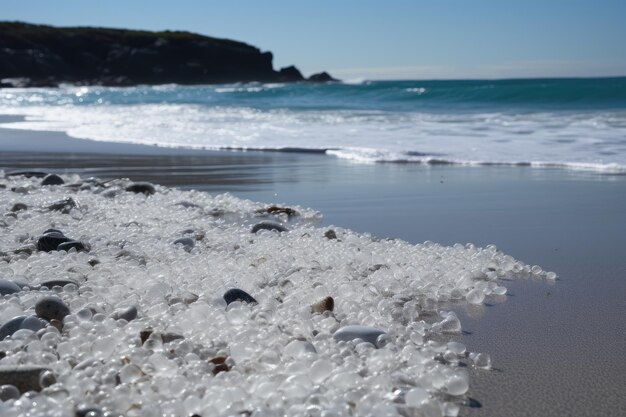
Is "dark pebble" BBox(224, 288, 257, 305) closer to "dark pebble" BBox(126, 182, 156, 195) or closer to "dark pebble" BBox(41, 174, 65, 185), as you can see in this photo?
"dark pebble" BBox(126, 182, 156, 195)

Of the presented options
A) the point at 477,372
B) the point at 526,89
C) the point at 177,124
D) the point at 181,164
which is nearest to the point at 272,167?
the point at 181,164

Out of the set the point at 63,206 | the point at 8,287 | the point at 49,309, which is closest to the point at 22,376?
the point at 49,309

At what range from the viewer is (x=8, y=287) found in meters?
2.46

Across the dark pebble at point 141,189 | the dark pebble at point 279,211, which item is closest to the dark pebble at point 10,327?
the dark pebble at point 279,211

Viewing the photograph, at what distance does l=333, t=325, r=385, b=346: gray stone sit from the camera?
2.09 meters

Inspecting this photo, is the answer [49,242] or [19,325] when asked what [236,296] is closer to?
[19,325]

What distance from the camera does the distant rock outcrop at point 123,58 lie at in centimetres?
6612

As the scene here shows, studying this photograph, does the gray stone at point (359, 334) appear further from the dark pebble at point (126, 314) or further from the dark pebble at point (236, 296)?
the dark pebble at point (126, 314)

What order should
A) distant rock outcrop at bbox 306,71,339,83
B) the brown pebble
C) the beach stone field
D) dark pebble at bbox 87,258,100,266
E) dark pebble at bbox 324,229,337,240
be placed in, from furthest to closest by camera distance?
distant rock outcrop at bbox 306,71,339,83 → dark pebble at bbox 324,229,337,240 → dark pebble at bbox 87,258,100,266 → the brown pebble → the beach stone field

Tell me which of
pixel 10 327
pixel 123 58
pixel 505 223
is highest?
pixel 123 58

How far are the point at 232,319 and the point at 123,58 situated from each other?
73.0 m

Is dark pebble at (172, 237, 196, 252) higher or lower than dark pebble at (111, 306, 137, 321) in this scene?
lower

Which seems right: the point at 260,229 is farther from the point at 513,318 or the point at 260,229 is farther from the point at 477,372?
the point at 477,372

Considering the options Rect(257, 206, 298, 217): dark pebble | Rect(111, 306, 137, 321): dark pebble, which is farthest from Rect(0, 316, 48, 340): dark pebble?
Rect(257, 206, 298, 217): dark pebble
